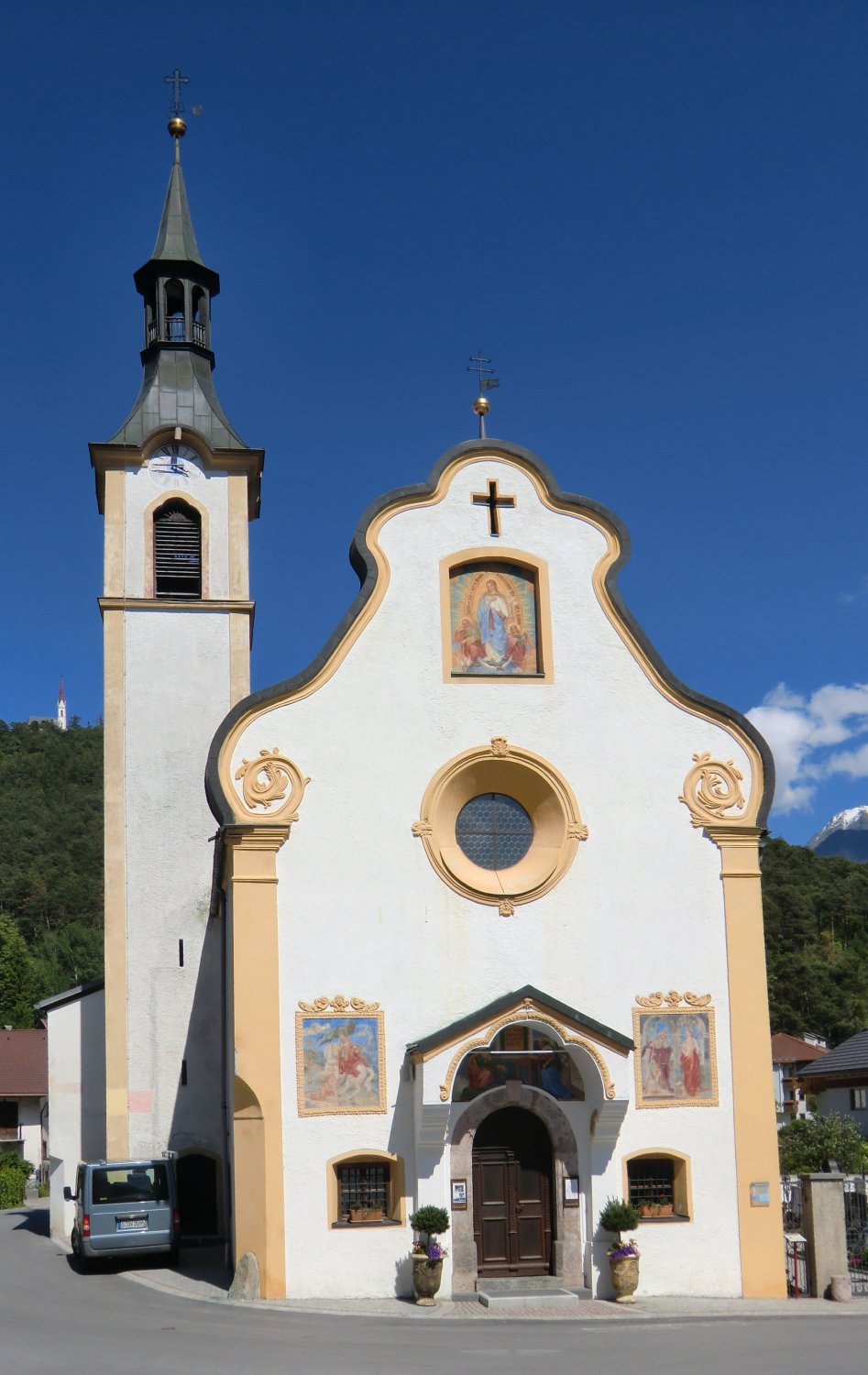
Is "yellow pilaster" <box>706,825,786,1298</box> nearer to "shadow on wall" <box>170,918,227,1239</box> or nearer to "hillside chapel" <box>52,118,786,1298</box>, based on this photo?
"hillside chapel" <box>52,118,786,1298</box>

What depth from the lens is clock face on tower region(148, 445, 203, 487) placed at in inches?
1114

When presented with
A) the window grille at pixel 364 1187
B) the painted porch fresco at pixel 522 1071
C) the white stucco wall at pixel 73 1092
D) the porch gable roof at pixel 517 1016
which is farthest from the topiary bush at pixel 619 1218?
the white stucco wall at pixel 73 1092

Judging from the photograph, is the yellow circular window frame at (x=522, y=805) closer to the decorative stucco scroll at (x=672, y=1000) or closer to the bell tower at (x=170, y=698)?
the decorative stucco scroll at (x=672, y=1000)

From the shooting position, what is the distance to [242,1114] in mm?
17484

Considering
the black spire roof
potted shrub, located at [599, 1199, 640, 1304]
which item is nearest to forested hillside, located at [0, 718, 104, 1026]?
the black spire roof

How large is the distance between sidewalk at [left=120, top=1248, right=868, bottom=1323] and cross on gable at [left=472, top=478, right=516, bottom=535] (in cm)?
1028

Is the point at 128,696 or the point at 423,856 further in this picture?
the point at 128,696

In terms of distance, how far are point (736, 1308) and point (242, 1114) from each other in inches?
256

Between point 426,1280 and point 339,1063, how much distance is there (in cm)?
276

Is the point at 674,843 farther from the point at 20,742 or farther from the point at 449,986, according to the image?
the point at 20,742

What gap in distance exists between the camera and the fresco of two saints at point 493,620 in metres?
19.6

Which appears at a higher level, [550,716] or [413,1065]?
[550,716]

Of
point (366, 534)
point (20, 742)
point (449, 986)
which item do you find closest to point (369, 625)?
point (366, 534)

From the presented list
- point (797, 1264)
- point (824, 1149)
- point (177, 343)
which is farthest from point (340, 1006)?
point (177, 343)
